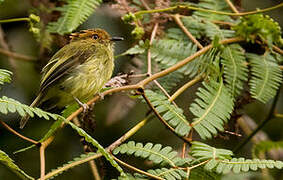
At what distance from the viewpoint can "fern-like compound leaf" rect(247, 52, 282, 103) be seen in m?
2.87

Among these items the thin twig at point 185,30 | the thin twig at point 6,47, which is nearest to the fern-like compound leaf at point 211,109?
the thin twig at point 185,30

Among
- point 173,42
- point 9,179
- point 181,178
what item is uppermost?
point 173,42

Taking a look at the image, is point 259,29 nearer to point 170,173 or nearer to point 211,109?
point 211,109

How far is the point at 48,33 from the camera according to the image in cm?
319

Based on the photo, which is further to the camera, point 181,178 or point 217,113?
point 217,113

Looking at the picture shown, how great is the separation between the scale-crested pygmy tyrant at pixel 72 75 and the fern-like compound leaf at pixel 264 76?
0.93 metres

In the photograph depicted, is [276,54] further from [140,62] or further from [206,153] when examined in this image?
[206,153]

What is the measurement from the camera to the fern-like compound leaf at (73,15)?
2977 millimetres

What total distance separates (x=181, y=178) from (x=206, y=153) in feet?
0.52

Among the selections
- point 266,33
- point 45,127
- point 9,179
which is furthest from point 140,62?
point 9,179

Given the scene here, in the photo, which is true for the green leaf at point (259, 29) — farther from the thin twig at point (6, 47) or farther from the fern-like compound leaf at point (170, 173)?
the thin twig at point (6, 47)

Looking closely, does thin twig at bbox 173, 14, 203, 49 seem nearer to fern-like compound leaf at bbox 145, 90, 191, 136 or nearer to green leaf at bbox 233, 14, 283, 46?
green leaf at bbox 233, 14, 283, 46

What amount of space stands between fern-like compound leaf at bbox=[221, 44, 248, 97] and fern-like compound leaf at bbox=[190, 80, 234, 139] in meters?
0.18

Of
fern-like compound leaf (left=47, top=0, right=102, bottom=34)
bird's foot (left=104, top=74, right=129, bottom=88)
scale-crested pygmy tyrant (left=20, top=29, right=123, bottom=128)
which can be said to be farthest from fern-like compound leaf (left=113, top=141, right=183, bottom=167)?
fern-like compound leaf (left=47, top=0, right=102, bottom=34)
